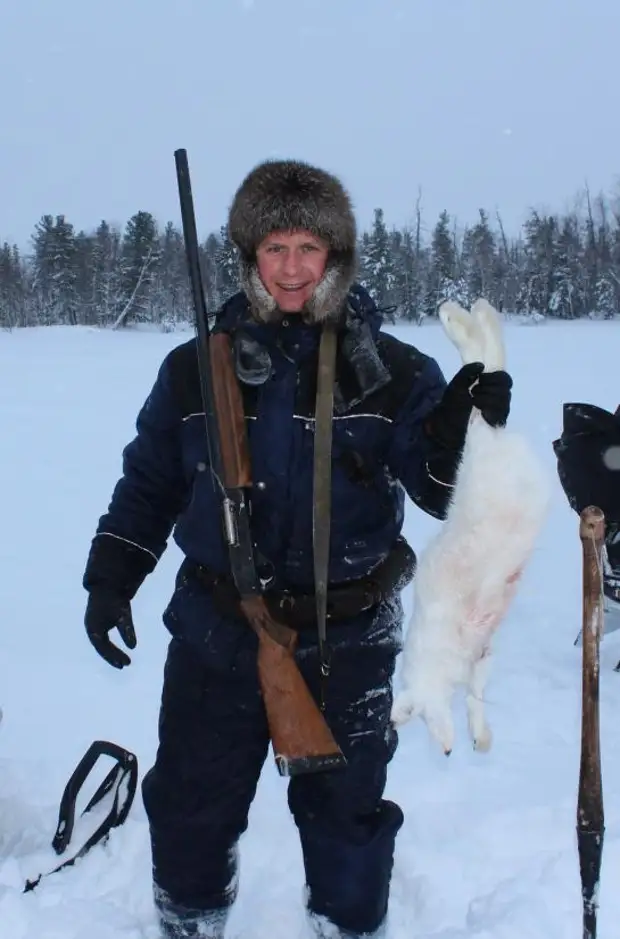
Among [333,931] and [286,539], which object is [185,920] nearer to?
[333,931]

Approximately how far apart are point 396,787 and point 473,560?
181 centimetres

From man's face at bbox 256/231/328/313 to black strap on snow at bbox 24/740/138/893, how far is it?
203cm

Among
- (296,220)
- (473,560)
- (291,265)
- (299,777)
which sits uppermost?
(296,220)

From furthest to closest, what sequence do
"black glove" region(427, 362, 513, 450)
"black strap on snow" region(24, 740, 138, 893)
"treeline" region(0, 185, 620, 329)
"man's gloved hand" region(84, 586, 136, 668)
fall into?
1. "treeline" region(0, 185, 620, 329)
2. "black strap on snow" region(24, 740, 138, 893)
3. "man's gloved hand" region(84, 586, 136, 668)
4. "black glove" region(427, 362, 513, 450)

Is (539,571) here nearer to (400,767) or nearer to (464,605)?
(400,767)

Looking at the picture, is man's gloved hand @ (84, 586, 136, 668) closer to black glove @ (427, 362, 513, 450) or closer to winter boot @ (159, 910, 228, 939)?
winter boot @ (159, 910, 228, 939)

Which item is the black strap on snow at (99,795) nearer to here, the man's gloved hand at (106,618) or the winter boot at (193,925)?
the winter boot at (193,925)

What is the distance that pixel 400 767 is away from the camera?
12.5 ft

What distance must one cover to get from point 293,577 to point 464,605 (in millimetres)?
475

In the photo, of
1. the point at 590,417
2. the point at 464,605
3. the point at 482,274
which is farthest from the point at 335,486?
the point at 482,274

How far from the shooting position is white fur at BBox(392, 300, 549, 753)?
2.13 meters

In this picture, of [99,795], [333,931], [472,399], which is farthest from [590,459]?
[99,795]

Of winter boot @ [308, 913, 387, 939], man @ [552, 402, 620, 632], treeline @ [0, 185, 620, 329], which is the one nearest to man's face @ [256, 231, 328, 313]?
man @ [552, 402, 620, 632]

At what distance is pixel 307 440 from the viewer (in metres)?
2.32
